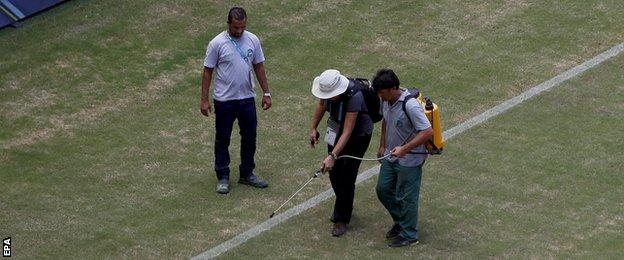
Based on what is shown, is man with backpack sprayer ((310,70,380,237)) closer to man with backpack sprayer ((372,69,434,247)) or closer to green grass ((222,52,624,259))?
man with backpack sprayer ((372,69,434,247))

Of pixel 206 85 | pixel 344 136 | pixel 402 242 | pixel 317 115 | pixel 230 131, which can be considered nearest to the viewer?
pixel 344 136

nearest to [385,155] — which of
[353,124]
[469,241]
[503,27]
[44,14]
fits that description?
[353,124]

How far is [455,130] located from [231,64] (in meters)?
2.73

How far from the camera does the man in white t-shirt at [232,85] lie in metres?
11.1

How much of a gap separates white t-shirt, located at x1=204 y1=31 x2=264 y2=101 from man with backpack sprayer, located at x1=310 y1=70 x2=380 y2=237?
0.97 meters

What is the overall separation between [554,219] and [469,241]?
85cm

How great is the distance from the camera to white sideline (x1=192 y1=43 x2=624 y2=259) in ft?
34.6

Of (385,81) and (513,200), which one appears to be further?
(513,200)

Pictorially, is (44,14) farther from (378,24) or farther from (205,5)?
(378,24)

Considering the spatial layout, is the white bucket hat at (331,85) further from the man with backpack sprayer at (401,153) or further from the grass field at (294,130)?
the grass field at (294,130)

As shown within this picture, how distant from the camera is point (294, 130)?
41.9 feet

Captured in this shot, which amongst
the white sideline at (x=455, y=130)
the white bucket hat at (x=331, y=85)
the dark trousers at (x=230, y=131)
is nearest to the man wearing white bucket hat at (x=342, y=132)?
the white bucket hat at (x=331, y=85)

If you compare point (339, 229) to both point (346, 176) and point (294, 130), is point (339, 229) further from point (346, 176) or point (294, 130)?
point (294, 130)

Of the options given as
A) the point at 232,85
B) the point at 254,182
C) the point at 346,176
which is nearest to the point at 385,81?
the point at 346,176
